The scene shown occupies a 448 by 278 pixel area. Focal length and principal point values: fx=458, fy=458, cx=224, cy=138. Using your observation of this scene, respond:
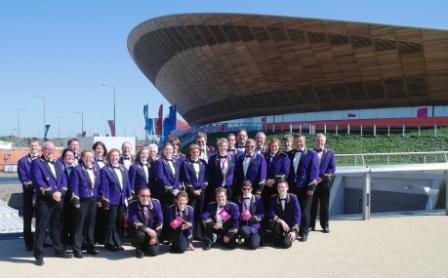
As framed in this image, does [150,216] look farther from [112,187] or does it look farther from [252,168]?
[252,168]

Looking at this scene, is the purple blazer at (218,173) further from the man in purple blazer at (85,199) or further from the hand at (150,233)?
the man in purple blazer at (85,199)

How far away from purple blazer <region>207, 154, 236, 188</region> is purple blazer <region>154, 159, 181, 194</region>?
59 centimetres

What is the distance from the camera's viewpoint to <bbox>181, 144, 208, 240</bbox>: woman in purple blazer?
726cm

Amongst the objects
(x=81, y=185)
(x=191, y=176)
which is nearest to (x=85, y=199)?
(x=81, y=185)

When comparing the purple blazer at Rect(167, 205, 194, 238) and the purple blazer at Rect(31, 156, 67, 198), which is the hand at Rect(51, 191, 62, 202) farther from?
the purple blazer at Rect(167, 205, 194, 238)

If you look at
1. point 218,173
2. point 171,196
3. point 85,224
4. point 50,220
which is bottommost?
point 85,224

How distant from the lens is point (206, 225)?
697 cm

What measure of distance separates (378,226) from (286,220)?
205cm

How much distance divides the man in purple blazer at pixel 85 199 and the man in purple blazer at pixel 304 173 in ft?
10.6

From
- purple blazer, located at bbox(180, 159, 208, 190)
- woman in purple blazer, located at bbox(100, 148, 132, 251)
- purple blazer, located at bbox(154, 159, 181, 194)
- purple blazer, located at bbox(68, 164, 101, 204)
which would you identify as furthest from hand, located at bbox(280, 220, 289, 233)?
purple blazer, located at bbox(68, 164, 101, 204)

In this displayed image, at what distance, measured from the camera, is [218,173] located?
7.46 metres

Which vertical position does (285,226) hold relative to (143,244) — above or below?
above

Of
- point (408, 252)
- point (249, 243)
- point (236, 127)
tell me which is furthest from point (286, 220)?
point (236, 127)

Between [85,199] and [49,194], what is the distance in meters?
0.53
